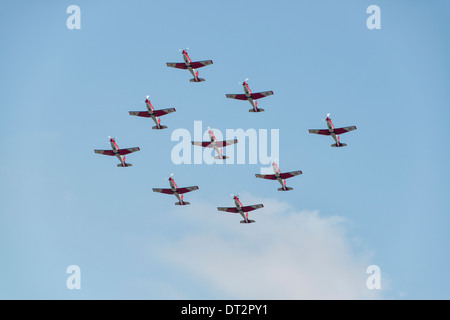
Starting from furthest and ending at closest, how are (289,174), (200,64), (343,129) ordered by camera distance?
(289,174), (343,129), (200,64)

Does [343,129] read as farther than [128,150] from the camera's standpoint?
No

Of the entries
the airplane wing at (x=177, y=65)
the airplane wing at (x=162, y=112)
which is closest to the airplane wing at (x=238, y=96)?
the airplane wing at (x=177, y=65)

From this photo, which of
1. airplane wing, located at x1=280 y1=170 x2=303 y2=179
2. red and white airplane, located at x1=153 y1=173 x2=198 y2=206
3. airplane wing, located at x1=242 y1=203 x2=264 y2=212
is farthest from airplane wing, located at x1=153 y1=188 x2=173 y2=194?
airplane wing, located at x1=280 y1=170 x2=303 y2=179

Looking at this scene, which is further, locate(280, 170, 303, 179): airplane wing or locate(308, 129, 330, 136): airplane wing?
locate(308, 129, 330, 136): airplane wing

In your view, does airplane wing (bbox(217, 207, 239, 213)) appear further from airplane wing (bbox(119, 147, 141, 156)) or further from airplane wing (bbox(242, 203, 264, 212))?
airplane wing (bbox(119, 147, 141, 156))

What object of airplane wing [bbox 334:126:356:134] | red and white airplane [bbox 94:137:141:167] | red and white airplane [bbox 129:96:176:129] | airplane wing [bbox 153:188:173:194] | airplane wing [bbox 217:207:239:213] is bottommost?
airplane wing [bbox 217:207:239:213]

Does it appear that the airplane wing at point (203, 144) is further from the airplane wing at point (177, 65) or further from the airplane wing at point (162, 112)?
the airplane wing at point (177, 65)

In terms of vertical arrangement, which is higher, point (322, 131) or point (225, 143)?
point (322, 131)

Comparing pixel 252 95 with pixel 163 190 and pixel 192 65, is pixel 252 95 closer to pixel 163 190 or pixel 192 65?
pixel 192 65

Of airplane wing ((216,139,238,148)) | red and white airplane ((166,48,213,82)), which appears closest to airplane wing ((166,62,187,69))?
red and white airplane ((166,48,213,82))

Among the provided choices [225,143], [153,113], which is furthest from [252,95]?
[153,113]

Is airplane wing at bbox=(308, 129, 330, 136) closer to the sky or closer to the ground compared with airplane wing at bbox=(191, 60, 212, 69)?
closer to the ground
